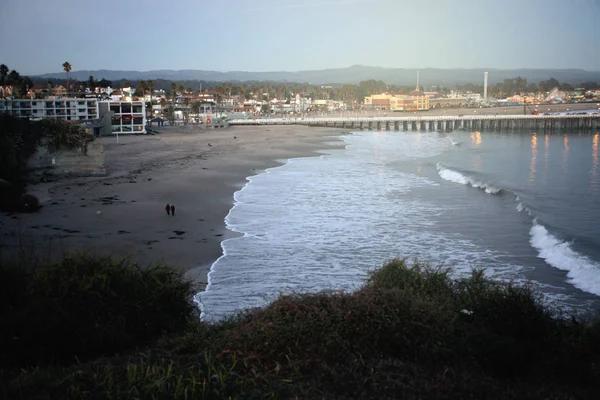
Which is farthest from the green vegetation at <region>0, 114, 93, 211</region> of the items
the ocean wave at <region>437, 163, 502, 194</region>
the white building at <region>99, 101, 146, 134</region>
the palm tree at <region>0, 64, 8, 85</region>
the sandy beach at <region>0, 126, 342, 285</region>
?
the palm tree at <region>0, 64, 8, 85</region>

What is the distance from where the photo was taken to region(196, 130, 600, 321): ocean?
1442cm

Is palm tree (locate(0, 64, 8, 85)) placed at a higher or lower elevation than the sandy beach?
higher

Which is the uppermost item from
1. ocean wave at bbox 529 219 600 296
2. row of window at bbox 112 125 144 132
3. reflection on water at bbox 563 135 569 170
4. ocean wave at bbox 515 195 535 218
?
row of window at bbox 112 125 144 132

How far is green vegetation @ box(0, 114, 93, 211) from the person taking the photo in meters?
22.4

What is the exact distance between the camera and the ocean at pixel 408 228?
1442 cm

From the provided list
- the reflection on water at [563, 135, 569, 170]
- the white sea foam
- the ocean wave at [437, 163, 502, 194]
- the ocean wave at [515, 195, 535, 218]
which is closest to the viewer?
the white sea foam

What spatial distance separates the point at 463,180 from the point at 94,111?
52366 millimetres

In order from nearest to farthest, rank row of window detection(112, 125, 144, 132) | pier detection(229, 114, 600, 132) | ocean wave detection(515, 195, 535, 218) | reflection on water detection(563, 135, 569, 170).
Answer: ocean wave detection(515, 195, 535, 218) → reflection on water detection(563, 135, 569, 170) → row of window detection(112, 125, 144, 132) → pier detection(229, 114, 600, 132)

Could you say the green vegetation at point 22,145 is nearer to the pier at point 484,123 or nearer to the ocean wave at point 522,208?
the ocean wave at point 522,208

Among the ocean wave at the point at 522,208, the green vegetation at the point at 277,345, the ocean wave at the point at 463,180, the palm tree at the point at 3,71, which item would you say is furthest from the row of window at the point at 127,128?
the green vegetation at the point at 277,345

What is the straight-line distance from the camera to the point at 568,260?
16.5m

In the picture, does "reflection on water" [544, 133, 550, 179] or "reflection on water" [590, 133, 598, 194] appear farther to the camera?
"reflection on water" [544, 133, 550, 179]

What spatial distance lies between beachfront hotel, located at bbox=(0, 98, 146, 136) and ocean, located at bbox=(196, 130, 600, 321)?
35.6m

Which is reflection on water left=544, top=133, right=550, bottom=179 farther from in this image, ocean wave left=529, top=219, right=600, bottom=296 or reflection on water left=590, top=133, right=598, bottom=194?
ocean wave left=529, top=219, right=600, bottom=296
